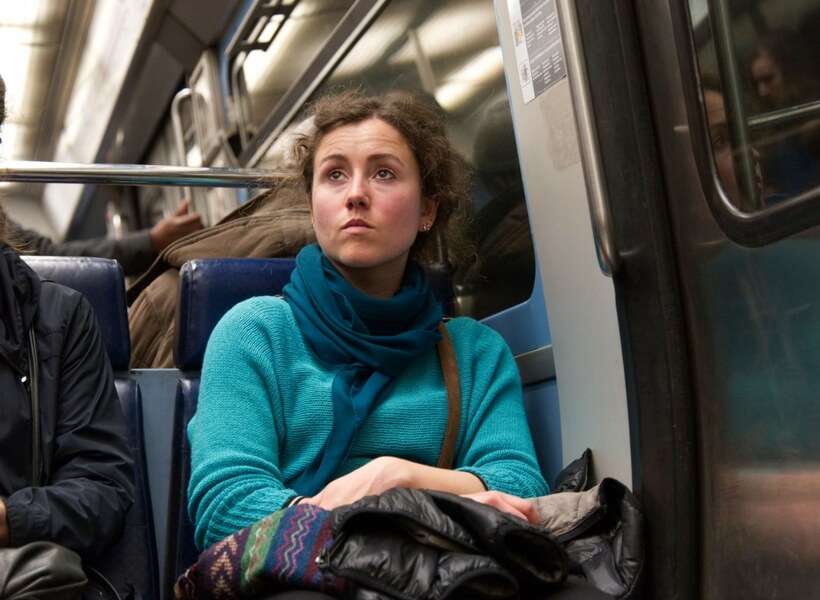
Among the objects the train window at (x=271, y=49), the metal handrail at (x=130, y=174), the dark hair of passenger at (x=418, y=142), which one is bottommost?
the dark hair of passenger at (x=418, y=142)

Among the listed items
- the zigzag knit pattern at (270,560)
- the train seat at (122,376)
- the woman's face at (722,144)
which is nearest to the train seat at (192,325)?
the train seat at (122,376)

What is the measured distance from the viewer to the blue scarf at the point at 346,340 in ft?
6.21

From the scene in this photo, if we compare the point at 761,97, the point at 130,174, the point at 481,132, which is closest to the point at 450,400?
the point at 761,97

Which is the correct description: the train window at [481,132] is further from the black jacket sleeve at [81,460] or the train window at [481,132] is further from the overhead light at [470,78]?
the black jacket sleeve at [81,460]

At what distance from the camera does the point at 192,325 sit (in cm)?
223

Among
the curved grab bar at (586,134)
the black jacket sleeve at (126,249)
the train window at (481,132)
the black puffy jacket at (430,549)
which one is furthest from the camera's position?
the black jacket sleeve at (126,249)

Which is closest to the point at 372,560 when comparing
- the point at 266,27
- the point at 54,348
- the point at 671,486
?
the point at 671,486

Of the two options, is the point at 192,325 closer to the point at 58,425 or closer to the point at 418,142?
the point at 58,425

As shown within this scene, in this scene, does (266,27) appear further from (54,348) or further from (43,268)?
(54,348)

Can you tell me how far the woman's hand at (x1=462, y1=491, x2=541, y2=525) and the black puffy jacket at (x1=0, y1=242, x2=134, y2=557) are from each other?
65 cm

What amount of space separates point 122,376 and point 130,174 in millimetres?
819

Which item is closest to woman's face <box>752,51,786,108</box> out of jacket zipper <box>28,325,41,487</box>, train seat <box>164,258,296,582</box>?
train seat <box>164,258,296,582</box>

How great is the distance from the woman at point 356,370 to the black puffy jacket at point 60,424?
159 millimetres

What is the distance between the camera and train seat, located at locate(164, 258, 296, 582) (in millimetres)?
1981
